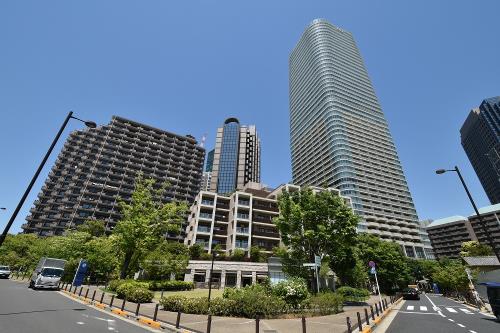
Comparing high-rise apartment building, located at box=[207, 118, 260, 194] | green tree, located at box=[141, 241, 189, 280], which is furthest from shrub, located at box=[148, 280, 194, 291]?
high-rise apartment building, located at box=[207, 118, 260, 194]

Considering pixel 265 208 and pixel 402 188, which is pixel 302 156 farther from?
pixel 265 208

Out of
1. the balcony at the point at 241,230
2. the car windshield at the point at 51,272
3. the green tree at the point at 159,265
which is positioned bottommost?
the car windshield at the point at 51,272

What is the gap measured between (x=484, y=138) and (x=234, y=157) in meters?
135

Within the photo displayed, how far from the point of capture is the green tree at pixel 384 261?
4756 cm

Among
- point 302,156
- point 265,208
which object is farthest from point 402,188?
Answer: point 265,208

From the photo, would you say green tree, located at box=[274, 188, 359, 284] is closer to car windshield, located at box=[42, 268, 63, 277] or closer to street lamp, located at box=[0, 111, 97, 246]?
street lamp, located at box=[0, 111, 97, 246]

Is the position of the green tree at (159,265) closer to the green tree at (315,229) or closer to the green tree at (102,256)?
the green tree at (102,256)

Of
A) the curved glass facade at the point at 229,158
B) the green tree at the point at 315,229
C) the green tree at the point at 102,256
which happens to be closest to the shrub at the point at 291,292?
the green tree at the point at 315,229

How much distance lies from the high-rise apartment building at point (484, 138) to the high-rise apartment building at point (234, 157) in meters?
112

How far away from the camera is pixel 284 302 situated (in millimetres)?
15508

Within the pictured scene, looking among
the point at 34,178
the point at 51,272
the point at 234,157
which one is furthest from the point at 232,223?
the point at 234,157

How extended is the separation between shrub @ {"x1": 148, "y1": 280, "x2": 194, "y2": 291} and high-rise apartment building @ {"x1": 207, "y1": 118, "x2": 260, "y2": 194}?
81593 millimetres

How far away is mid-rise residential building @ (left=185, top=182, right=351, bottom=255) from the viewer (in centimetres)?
5741

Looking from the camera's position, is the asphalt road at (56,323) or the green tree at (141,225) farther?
the green tree at (141,225)
